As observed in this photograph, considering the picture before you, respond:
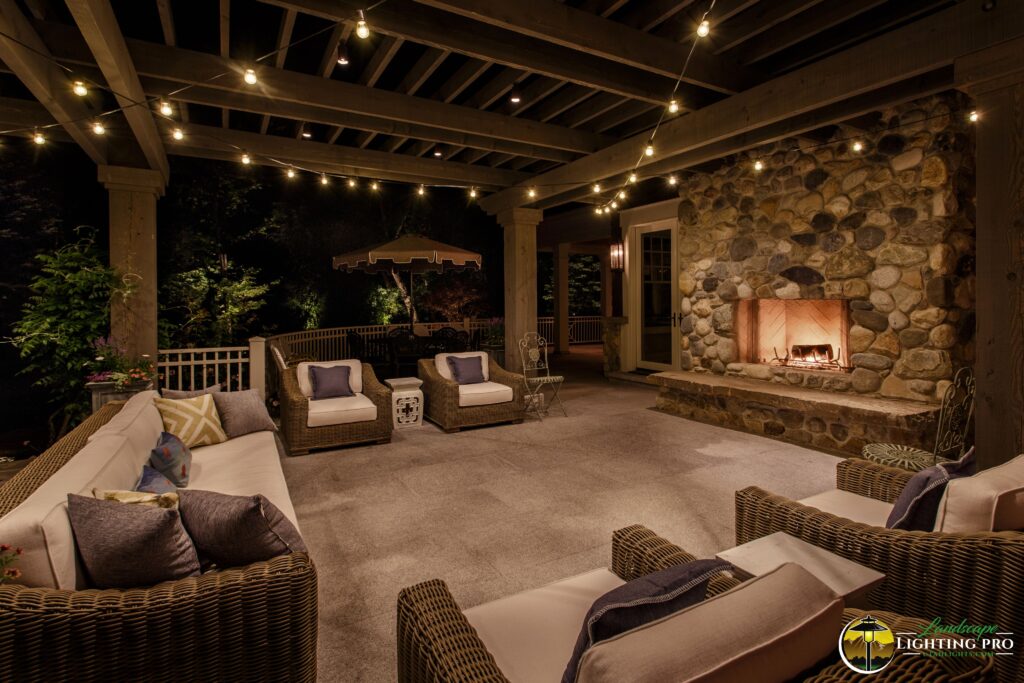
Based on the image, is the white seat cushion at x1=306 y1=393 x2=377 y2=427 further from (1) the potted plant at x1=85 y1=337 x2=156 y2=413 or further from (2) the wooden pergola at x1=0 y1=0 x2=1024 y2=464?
(2) the wooden pergola at x1=0 y1=0 x2=1024 y2=464

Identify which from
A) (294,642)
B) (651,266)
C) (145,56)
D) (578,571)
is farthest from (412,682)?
(651,266)

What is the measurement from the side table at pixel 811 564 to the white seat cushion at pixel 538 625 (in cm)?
42

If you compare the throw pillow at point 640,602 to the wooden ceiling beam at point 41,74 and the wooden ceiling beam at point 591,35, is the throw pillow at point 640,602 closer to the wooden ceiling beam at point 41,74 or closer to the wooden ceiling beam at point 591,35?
the wooden ceiling beam at point 591,35

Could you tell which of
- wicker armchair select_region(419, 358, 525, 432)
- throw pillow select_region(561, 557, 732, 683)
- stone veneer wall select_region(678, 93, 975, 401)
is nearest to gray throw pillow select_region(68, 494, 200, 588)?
throw pillow select_region(561, 557, 732, 683)

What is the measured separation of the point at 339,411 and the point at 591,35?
144 inches

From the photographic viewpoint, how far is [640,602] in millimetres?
1044

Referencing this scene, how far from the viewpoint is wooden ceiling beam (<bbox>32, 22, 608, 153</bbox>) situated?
391cm

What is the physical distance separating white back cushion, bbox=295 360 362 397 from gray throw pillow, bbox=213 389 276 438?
108 centimetres

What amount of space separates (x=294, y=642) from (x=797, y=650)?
1362 millimetres

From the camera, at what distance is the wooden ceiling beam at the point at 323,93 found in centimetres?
391

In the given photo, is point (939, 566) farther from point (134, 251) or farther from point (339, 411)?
point (134, 251)

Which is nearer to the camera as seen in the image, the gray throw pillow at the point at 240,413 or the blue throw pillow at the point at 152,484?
the blue throw pillow at the point at 152,484

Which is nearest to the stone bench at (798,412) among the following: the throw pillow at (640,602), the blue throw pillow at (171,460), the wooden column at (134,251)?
the throw pillow at (640,602)

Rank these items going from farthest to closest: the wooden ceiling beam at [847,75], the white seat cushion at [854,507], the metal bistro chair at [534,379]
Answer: the metal bistro chair at [534,379]
the wooden ceiling beam at [847,75]
the white seat cushion at [854,507]
